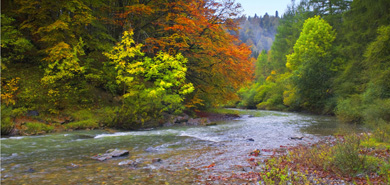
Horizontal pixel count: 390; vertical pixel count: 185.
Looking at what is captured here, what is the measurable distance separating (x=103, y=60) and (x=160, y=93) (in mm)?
5255

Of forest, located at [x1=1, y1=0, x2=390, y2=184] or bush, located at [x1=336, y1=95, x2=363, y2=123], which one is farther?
bush, located at [x1=336, y1=95, x2=363, y2=123]

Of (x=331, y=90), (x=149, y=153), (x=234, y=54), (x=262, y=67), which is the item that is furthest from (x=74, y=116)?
(x=262, y=67)

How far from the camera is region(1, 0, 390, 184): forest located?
6180 millimetres

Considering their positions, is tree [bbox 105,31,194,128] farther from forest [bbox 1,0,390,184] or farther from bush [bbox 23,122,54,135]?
bush [bbox 23,122,54,135]

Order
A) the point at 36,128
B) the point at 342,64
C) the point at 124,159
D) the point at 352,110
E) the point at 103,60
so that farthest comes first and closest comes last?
the point at 342,64
the point at 352,110
the point at 103,60
the point at 36,128
the point at 124,159

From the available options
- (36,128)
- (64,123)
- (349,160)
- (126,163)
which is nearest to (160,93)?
(64,123)

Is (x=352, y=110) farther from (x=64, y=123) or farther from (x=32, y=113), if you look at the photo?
(x=32, y=113)

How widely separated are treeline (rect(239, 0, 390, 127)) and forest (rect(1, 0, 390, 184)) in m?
0.14

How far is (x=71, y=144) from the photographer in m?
9.40

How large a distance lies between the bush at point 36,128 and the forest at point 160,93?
4 centimetres

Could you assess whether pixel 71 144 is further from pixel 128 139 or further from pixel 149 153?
pixel 149 153

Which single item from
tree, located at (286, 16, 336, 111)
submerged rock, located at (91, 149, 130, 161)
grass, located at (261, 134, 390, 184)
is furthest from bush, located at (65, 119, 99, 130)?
tree, located at (286, 16, 336, 111)

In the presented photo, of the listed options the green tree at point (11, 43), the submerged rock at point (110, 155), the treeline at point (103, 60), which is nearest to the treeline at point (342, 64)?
the treeline at point (103, 60)

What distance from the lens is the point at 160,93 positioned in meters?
15.3
